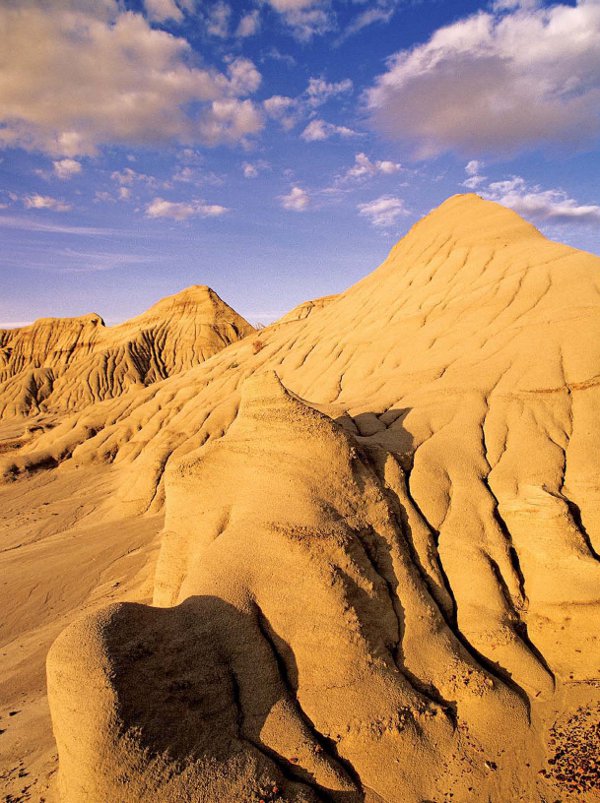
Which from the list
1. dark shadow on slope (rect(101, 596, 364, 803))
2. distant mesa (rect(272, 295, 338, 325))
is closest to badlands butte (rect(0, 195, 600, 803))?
dark shadow on slope (rect(101, 596, 364, 803))

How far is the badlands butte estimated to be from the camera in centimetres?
402

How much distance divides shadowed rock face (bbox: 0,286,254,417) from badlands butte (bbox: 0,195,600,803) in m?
37.4

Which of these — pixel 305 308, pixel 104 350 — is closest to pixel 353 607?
pixel 305 308

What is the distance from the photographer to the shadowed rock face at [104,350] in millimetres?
45781

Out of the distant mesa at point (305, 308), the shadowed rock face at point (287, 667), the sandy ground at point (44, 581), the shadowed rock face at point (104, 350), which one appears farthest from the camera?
the shadowed rock face at point (104, 350)

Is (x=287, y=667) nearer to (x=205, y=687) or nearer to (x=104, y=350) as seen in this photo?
(x=205, y=687)

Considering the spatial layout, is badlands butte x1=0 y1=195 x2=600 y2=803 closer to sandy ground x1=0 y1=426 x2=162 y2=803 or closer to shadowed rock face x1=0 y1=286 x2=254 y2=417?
sandy ground x1=0 y1=426 x2=162 y2=803

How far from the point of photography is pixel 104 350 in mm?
49906

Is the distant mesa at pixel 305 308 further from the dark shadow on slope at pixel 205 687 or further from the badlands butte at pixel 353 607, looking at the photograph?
the dark shadow on slope at pixel 205 687

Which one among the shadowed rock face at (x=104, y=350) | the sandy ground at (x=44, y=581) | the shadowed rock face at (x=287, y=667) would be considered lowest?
the sandy ground at (x=44, y=581)

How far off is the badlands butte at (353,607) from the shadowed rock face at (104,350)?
123 ft

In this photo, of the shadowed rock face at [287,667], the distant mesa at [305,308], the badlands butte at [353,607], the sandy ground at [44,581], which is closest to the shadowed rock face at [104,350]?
the distant mesa at [305,308]

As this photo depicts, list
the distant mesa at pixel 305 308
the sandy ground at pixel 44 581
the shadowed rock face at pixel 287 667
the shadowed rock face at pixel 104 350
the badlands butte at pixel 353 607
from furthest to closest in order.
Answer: the shadowed rock face at pixel 104 350, the distant mesa at pixel 305 308, the sandy ground at pixel 44 581, the badlands butte at pixel 353 607, the shadowed rock face at pixel 287 667

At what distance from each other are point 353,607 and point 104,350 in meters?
50.0
